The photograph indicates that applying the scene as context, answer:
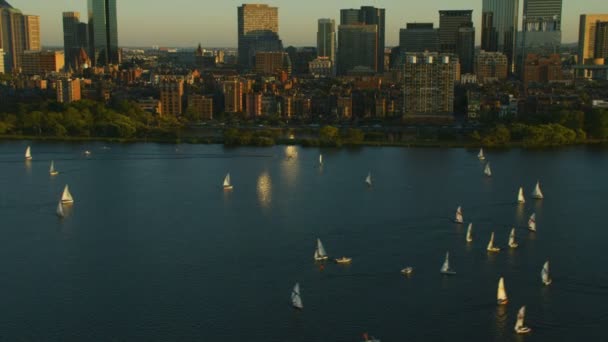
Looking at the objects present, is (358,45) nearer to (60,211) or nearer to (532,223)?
(60,211)

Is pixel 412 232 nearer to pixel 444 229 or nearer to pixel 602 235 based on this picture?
pixel 444 229

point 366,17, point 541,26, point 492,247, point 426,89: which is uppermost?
point 366,17

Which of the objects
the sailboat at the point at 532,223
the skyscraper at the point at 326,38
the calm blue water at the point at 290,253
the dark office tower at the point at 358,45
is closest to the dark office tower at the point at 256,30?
the skyscraper at the point at 326,38

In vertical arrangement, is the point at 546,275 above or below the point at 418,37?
below

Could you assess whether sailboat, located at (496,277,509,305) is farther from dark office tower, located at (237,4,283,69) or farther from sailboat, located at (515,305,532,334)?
dark office tower, located at (237,4,283,69)

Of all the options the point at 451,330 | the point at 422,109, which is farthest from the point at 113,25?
the point at 451,330

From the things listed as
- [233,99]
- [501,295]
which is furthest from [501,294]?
[233,99]

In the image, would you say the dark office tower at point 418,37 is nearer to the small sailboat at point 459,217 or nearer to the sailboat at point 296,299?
the small sailboat at point 459,217
